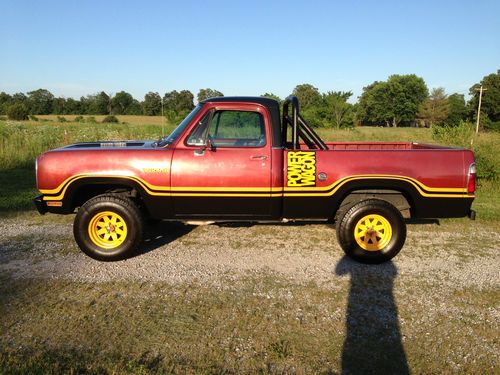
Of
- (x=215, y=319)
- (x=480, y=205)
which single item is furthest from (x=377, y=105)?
(x=215, y=319)

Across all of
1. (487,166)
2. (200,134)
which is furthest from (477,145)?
(200,134)

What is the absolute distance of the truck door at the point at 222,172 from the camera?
4660 mm

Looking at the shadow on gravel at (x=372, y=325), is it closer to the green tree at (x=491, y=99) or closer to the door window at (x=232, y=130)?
the door window at (x=232, y=130)

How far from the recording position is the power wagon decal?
4.66 meters

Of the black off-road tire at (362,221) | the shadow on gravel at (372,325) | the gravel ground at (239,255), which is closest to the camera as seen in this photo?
the shadow on gravel at (372,325)

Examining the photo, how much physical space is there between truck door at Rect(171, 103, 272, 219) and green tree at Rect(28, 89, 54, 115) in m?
87.7

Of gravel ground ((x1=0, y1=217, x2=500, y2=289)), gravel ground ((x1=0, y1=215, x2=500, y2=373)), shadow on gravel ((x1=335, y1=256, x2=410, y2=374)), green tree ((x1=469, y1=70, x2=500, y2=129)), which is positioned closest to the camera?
shadow on gravel ((x1=335, y1=256, x2=410, y2=374))

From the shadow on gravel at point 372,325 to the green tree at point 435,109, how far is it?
81253 millimetres

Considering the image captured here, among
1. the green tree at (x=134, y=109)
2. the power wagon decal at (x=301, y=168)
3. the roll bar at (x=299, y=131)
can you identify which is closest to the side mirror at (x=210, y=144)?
the power wagon decal at (x=301, y=168)

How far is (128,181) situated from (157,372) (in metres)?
2.62

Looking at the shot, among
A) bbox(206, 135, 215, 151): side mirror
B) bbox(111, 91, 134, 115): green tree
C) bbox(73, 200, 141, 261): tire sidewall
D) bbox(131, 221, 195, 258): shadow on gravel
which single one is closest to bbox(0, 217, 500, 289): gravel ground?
bbox(131, 221, 195, 258): shadow on gravel

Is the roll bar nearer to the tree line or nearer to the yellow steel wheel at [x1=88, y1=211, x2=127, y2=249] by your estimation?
the yellow steel wheel at [x1=88, y1=211, x2=127, y2=249]

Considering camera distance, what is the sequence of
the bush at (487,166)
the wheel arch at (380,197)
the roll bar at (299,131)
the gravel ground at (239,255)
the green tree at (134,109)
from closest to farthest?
the gravel ground at (239,255)
the wheel arch at (380,197)
the roll bar at (299,131)
the bush at (487,166)
the green tree at (134,109)

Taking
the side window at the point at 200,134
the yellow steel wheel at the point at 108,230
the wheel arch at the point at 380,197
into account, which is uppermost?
the side window at the point at 200,134
